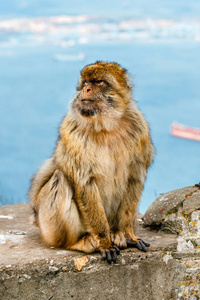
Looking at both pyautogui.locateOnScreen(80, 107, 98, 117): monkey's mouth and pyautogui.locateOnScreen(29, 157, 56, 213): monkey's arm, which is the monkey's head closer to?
pyautogui.locateOnScreen(80, 107, 98, 117): monkey's mouth

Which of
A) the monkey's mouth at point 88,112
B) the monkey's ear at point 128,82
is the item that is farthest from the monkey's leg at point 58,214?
the monkey's ear at point 128,82

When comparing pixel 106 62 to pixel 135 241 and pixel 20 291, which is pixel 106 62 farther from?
pixel 20 291

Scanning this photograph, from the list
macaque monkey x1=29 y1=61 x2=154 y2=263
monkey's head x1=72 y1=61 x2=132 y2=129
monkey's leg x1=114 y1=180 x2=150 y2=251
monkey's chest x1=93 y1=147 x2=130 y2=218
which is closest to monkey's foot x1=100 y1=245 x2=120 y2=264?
macaque monkey x1=29 y1=61 x2=154 y2=263

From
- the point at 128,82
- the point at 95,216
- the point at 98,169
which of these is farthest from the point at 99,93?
the point at 95,216

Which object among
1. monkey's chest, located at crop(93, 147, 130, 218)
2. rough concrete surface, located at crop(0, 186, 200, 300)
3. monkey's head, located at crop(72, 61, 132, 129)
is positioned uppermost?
monkey's head, located at crop(72, 61, 132, 129)

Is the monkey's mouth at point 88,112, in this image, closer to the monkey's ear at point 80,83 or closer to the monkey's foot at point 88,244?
the monkey's ear at point 80,83

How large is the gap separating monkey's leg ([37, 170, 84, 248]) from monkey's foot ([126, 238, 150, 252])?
0.39 metres

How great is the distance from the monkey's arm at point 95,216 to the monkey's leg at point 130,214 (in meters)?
0.22

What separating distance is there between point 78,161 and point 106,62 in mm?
777

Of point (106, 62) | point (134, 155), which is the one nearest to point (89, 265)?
point (134, 155)

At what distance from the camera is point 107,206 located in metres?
3.91

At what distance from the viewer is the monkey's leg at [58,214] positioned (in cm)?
378

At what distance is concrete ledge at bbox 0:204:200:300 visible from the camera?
3.70m

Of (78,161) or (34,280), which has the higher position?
(78,161)
